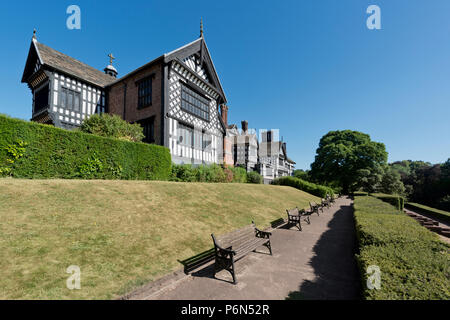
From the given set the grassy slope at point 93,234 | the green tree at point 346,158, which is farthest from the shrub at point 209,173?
the green tree at point 346,158

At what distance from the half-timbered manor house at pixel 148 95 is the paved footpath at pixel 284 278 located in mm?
→ 11290

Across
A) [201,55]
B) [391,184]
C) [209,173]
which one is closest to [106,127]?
[209,173]

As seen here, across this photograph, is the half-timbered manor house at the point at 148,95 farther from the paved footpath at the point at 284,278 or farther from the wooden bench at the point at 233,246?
the paved footpath at the point at 284,278

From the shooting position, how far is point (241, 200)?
37.8 ft

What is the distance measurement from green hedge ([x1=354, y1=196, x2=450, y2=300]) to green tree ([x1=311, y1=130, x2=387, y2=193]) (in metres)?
34.4

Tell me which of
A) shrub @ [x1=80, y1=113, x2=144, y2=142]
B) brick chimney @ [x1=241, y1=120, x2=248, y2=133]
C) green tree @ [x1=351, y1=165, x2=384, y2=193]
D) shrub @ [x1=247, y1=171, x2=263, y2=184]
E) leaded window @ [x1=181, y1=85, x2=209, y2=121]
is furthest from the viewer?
brick chimney @ [x1=241, y1=120, x2=248, y2=133]

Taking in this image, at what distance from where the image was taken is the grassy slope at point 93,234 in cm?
337

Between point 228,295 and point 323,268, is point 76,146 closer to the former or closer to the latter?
point 228,295

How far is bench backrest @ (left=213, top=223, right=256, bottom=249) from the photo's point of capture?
4689 mm

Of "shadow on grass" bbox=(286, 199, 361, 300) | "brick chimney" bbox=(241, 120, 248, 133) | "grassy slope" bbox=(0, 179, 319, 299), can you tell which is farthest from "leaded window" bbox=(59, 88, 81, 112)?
"brick chimney" bbox=(241, 120, 248, 133)

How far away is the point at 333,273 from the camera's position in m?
4.55

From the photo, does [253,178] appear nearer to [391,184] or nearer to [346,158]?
[346,158]

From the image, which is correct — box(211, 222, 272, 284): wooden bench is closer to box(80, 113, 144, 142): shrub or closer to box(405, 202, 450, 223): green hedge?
box(80, 113, 144, 142): shrub

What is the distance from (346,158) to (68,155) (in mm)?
40149
